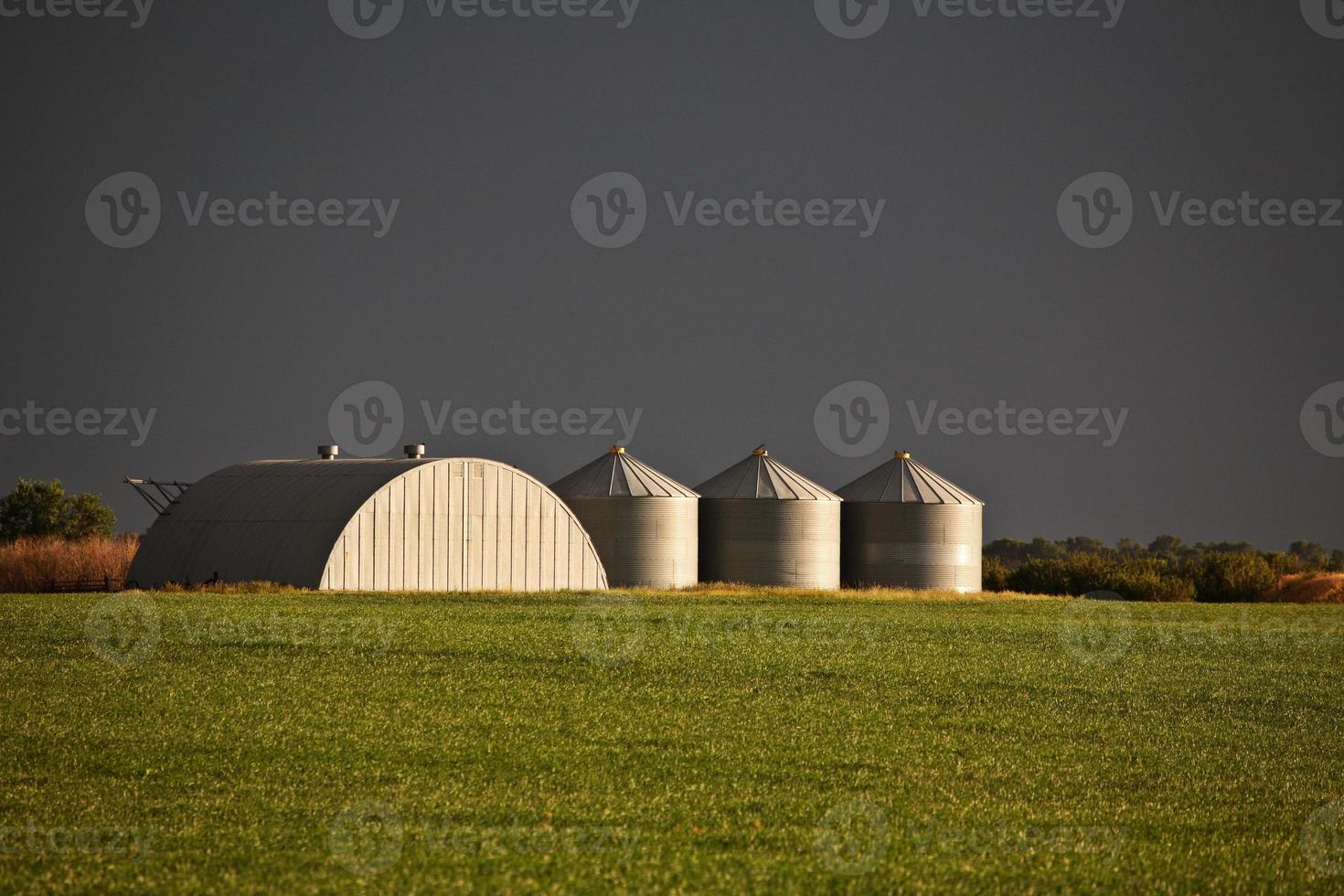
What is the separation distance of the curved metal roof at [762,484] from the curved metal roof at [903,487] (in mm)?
2150

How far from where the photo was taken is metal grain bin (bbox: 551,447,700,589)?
59.0 metres

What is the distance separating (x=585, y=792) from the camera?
13.9m

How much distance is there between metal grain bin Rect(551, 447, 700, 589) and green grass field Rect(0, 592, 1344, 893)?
28.7 metres

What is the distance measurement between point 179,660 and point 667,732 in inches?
392

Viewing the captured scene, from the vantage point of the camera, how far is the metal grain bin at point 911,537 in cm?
6444

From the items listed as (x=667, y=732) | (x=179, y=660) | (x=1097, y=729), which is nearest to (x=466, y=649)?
(x=179, y=660)

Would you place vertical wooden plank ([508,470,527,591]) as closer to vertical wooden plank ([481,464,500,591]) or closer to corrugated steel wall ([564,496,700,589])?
vertical wooden plank ([481,464,500,591])

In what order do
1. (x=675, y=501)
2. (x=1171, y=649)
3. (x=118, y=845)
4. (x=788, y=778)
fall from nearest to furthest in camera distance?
(x=118, y=845)
(x=788, y=778)
(x=1171, y=649)
(x=675, y=501)

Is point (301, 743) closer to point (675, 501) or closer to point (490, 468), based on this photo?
point (490, 468)

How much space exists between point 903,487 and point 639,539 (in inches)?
558

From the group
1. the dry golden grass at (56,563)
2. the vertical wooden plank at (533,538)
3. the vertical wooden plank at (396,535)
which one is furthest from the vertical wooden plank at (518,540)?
the dry golden grass at (56,563)

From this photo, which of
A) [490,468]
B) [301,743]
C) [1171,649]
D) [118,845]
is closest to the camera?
[118,845]

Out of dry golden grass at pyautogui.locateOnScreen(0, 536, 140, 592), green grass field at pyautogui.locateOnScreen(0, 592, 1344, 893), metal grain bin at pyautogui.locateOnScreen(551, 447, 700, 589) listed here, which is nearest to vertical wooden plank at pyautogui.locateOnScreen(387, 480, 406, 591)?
dry golden grass at pyautogui.locateOnScreen(0, 536, 140, 592)

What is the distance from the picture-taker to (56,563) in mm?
47250
